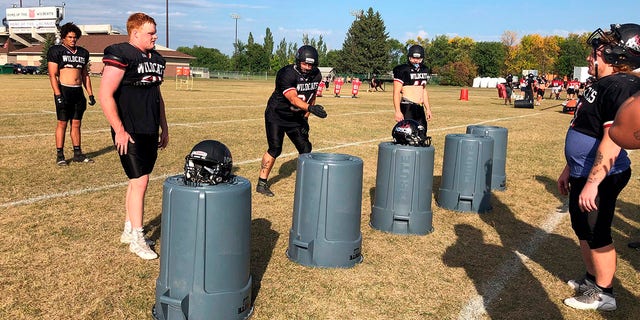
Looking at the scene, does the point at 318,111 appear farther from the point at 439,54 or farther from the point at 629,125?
the point at 439,54

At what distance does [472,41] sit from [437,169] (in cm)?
13357

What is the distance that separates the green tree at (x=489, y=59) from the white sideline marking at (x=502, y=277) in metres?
106

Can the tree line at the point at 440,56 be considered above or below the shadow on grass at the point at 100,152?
above

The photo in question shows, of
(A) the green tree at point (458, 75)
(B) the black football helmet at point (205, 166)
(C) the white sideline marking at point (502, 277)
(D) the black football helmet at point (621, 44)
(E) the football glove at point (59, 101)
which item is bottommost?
(C) the white sideline marking at point (502, 277)

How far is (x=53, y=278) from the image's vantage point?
377 cm

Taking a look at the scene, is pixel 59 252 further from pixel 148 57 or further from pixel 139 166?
pixel 148 57

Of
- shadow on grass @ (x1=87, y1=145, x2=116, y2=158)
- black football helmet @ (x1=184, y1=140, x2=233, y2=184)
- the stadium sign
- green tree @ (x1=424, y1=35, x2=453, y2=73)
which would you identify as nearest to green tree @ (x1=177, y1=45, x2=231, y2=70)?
the stadium sign

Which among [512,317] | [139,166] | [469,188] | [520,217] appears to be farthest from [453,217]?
[139,166]

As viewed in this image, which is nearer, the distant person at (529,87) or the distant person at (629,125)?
the distant person at (629,125)

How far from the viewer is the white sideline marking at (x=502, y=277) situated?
11.8 ft

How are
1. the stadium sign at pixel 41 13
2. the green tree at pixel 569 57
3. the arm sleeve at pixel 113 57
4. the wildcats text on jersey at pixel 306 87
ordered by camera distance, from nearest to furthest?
the arm sleeve at pixel 113 57
the wildcats text on jersey at pixel 306 87
the stadium sign at pixel 41 13
the green tree at pixel 569 57

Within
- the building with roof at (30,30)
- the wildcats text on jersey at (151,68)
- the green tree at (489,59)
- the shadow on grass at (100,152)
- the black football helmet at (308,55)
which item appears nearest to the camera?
the wildcats text on jersey at (151,68)

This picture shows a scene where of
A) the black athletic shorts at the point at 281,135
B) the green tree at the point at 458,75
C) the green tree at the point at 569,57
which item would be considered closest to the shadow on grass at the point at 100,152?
the black athletic shorts at the point at 281,135

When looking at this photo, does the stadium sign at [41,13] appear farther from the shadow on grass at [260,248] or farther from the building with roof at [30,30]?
the shadow on grass at [260,248]
